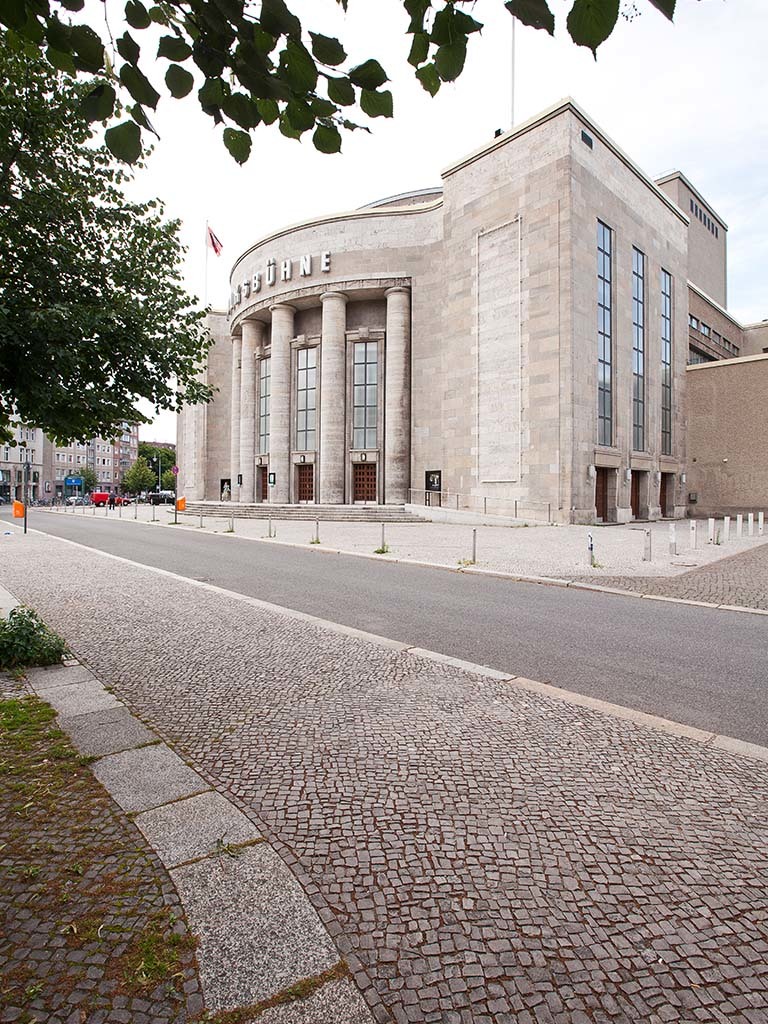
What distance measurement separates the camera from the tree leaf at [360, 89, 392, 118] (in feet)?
8.34

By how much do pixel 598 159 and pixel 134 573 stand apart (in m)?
35.9

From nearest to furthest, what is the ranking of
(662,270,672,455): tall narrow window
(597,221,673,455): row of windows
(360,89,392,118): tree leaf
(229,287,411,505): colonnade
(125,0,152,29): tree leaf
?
(125,0,152,29): tree leaf, (360,89,392,118): tree leaf, (597,221,673,455): row of windows, (662,270,672,455): tall narrow window, (229,287,411,505): colonnade

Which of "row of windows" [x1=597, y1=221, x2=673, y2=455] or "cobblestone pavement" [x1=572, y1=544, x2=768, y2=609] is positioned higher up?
"row of windows" [x1=597, y1=221, x2=673, y2=455]

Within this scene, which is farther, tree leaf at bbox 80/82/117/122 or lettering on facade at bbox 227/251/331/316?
lettering on facade at bbox 227/251/331/316

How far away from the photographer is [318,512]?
3688 centimetres

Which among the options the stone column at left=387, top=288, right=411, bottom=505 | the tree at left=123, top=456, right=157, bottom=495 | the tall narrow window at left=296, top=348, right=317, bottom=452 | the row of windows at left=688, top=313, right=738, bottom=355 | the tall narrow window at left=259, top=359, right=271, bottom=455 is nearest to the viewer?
the stone column at left=387, top=288, right=411, bottom=505

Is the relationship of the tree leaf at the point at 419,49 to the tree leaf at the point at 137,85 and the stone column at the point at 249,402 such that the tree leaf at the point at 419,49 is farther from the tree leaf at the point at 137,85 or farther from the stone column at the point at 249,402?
the stone column at the point at 249,402

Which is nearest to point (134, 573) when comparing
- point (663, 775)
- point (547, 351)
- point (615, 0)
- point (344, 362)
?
point (663, 775)

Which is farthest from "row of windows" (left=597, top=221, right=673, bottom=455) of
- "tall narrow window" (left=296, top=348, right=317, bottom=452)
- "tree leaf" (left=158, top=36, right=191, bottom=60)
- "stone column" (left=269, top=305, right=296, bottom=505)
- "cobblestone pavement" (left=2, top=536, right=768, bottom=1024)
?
"tree leaf" (left=158, top=36, right=191, bottom=60)

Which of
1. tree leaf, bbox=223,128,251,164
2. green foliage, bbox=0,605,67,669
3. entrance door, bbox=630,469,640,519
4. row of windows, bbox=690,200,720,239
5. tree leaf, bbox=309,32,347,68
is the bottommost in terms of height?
green foliage, bbox=0,605,67,669

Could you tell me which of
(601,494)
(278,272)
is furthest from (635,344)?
(278,272)

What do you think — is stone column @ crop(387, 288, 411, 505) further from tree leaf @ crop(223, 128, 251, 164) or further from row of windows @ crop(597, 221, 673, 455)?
tree leaf @ crop(223, 128, 251, 164)

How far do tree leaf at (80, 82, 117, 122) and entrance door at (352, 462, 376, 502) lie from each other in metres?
43.3

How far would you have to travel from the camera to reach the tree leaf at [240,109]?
8.57 ft
